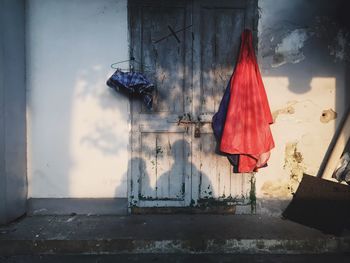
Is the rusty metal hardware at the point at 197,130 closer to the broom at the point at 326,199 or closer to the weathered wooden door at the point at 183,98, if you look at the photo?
the weathered wooden door at the point at 183,98

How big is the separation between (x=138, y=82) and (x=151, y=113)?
0.50 m

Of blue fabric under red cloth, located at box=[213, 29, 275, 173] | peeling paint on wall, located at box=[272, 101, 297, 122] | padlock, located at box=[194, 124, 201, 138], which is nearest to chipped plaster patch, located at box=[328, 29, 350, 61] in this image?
peeling paint on wall, located at box=[272, 101, 297, 122]

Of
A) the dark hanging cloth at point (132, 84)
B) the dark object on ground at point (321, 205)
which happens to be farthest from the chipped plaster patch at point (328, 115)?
the dark hanging cloth at point (132, 84)

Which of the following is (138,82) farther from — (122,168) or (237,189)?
(237,189)

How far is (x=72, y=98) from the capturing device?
5273 millimetres

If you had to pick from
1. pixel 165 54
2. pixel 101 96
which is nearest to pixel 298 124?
pixel 165 54

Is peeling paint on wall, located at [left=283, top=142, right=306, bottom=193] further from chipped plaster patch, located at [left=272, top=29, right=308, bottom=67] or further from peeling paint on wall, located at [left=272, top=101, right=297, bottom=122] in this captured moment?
chipped plaster patch, located at [left=272, top=29, right=308, bottom=67]

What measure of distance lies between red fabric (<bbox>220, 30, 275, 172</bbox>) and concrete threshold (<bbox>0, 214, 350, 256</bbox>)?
37.8 inches

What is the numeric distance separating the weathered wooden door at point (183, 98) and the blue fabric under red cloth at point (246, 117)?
0.65 feet

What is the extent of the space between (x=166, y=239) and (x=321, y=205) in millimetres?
2034

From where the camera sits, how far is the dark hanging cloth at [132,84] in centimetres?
503

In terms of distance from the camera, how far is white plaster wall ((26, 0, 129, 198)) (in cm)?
521

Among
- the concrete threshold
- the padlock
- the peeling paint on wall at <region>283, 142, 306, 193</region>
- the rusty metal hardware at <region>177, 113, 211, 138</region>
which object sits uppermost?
the rusty metal hardware at <region>177, 113, 211, 138</region>

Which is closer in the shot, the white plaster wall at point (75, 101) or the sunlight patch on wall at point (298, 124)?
the white plaster wall at point (75, 101)
